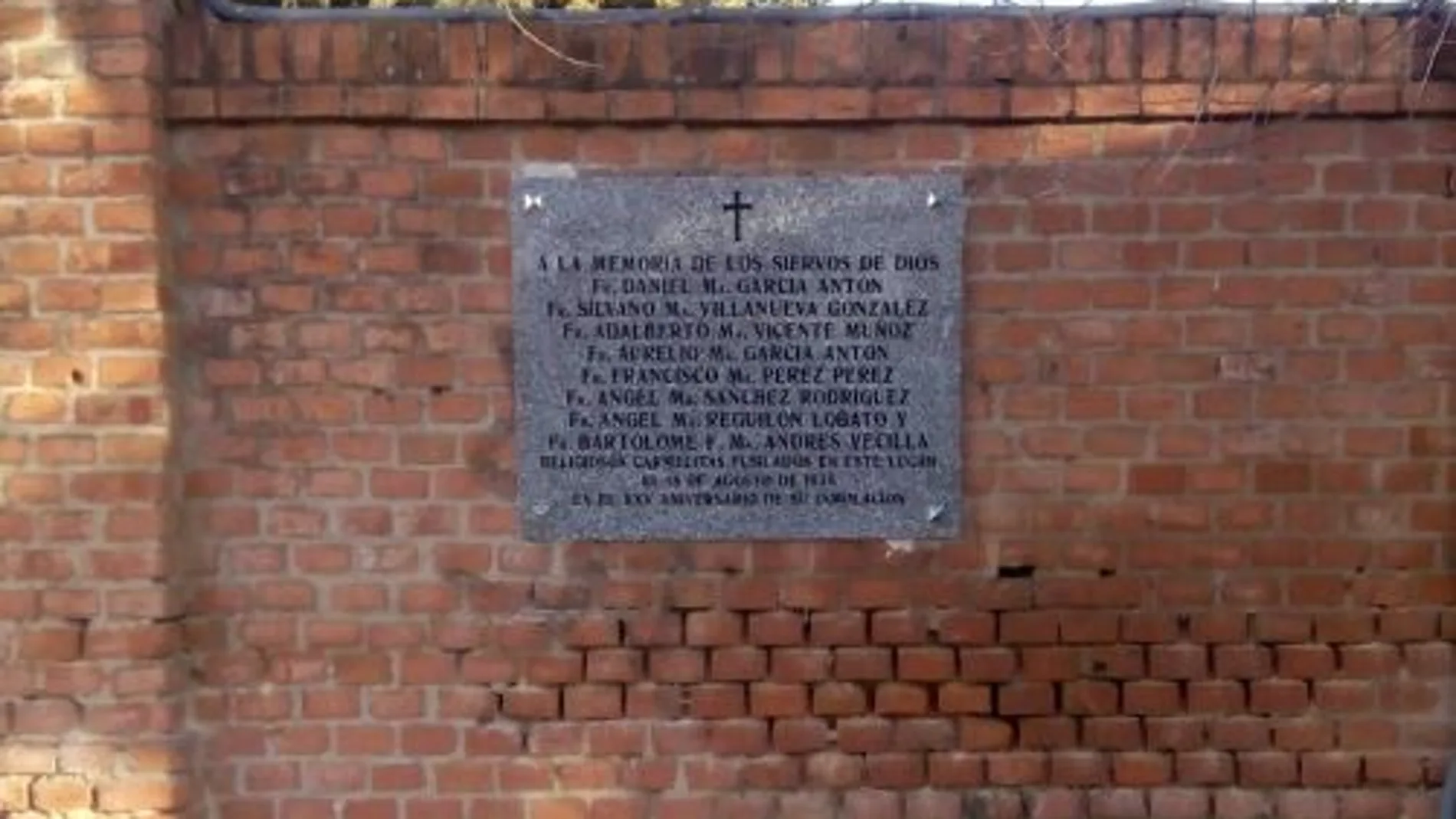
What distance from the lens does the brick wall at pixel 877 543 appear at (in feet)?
10.9

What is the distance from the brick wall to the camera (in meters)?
3.32

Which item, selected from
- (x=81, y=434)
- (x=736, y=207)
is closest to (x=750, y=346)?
(x=736, y=207)

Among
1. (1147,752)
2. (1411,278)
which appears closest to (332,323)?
(1147,752)

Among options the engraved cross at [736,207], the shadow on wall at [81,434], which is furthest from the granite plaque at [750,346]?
the shadow on wall at [81,434]

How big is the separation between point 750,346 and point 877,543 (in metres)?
0.53

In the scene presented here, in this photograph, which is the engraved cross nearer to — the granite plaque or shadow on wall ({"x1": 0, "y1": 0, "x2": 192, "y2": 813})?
the granite plaque

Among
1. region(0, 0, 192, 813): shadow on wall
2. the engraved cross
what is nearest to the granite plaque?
the engraved cross

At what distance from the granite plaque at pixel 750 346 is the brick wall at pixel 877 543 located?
0.22 feet

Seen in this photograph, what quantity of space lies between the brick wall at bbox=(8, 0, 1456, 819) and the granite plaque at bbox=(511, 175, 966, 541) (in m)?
0.07

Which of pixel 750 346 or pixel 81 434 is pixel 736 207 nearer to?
pixel 750 346

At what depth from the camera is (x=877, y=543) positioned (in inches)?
133

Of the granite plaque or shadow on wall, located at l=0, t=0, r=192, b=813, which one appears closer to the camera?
shadow on wall, located at l=0, t=0, r=192, b=813

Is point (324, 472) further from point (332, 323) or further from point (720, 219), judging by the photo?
point (720, 219)

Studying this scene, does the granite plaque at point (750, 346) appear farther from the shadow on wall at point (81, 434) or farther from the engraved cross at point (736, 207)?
the shadow on wall at point (81, 434)
